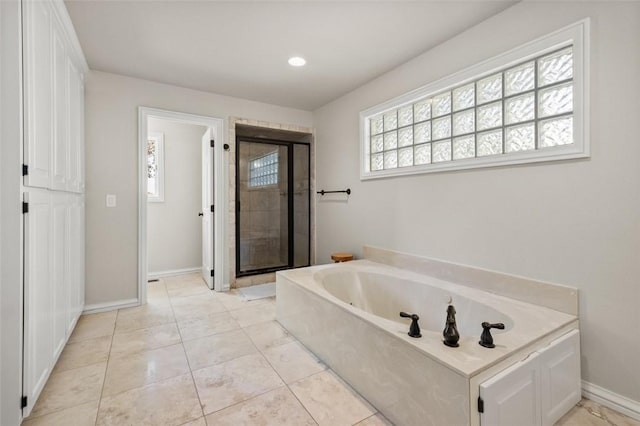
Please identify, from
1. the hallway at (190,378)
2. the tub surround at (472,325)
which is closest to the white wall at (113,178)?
the hallway at (190,378)

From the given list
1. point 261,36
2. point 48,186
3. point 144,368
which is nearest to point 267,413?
point 144,368

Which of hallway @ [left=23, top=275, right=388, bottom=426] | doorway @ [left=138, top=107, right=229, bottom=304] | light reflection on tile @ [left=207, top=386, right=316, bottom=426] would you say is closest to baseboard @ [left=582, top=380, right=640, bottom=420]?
hallway @ [left=23, top=275, right=388, bottom=426]

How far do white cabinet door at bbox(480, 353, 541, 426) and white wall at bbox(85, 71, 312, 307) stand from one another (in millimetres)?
3148

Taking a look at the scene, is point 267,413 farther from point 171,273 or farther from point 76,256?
point 171,273

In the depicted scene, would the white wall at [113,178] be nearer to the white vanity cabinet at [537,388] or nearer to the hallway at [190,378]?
the hallway at [190,378]

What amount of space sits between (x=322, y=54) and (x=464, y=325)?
2353 millimetres

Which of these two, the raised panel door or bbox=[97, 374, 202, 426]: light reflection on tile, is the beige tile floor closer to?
bbox=[97, 374, 202, 426]: light reflection on tile

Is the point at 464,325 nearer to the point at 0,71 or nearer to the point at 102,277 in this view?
the point at 0,71

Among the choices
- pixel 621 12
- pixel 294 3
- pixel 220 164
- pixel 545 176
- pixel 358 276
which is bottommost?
pixel 358 276

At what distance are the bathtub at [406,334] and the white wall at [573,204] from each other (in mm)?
219

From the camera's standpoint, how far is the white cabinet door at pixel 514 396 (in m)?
1.11

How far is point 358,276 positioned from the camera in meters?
2.65

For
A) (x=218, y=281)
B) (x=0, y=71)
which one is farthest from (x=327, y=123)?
(x=0, y=71)

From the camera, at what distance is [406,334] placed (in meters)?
1.39
